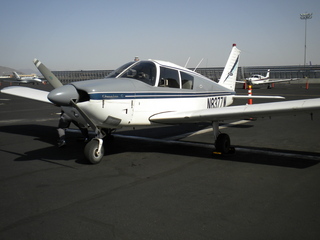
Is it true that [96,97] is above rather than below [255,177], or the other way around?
above

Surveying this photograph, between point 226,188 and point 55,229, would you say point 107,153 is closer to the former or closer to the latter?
point 226,188

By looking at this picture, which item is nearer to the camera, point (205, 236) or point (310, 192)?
point (205, 236)

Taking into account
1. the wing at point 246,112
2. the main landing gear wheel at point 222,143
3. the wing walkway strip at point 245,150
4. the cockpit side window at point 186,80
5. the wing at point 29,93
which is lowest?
the wing walkway strip at point 245,150

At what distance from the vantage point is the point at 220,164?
265 inches

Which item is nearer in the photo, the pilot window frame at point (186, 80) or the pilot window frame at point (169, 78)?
the pilot window frame at point (169, 78)

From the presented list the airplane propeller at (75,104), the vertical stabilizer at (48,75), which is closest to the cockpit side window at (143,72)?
the airplane propeller at (75,104)

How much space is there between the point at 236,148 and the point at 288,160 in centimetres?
162

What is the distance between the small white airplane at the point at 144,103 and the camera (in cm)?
626

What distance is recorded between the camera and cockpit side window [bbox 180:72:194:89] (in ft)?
27.5

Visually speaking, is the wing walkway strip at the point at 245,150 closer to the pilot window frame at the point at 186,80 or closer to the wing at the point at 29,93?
the pilot window frame at the point at 186,80

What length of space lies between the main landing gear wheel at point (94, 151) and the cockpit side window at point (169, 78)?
6.65 ft

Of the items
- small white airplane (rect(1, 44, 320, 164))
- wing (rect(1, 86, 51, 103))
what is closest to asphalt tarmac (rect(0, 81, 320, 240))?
small white airplane (rect(1, 44, 320, 164))

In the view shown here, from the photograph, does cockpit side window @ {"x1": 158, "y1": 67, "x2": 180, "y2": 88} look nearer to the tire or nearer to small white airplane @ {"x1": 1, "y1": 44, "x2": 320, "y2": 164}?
small white airplane @ {"x1": 1, "y1": 44, "x2": 320, "y2": 164}

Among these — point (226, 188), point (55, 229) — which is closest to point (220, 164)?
point (226, 188)
